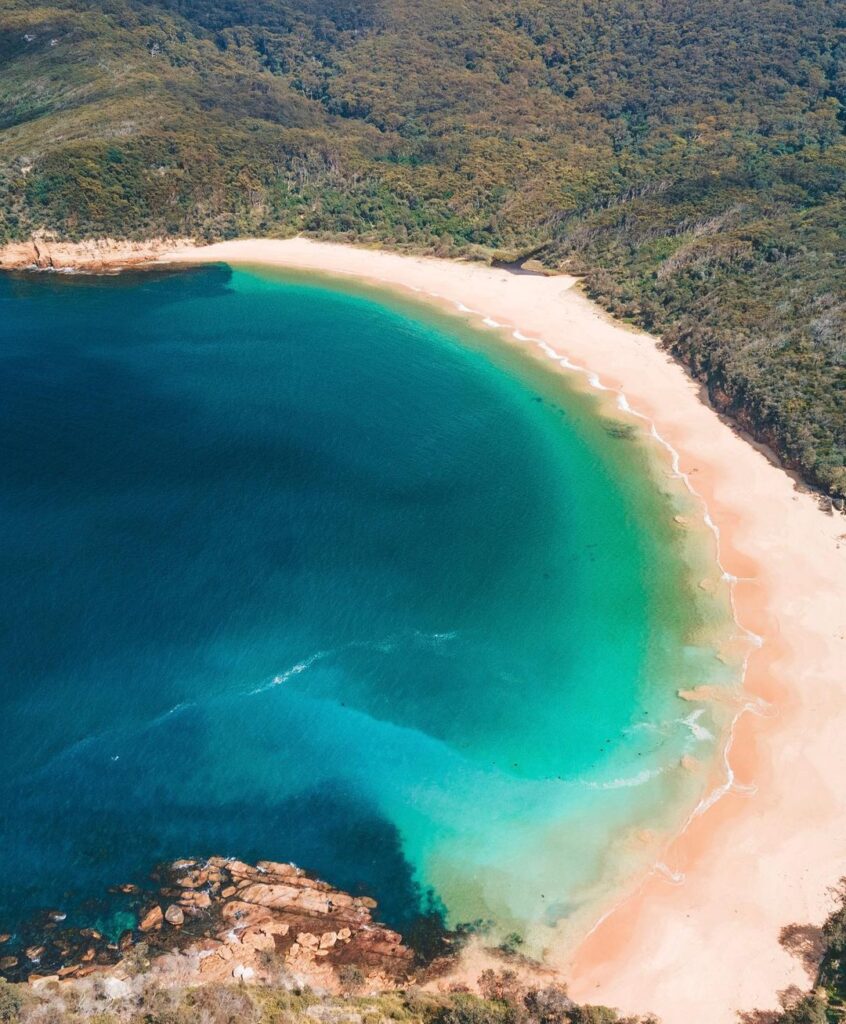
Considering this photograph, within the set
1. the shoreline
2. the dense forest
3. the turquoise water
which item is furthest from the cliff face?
the dense forest

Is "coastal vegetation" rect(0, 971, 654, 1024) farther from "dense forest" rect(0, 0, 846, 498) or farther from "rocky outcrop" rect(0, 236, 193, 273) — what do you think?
"rocky outcrop" rect(0, 236, 193, 273)

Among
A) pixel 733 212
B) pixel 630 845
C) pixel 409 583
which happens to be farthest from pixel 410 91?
pixel 630 845

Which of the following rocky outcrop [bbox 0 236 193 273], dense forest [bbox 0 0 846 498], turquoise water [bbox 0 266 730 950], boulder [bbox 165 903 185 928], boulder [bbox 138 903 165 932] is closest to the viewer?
boulder [bbox 138 903 165 932]

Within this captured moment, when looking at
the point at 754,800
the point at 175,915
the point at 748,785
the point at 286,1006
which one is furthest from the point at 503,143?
the point at 286,1006

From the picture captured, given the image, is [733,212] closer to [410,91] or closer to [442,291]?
[442,291]

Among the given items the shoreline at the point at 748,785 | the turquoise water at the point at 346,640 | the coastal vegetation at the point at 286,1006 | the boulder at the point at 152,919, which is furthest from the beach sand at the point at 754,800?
the boulder at the point at 152,919

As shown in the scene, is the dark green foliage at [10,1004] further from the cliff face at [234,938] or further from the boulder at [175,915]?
the boulder at [175,915]
